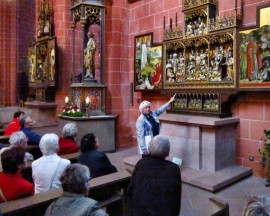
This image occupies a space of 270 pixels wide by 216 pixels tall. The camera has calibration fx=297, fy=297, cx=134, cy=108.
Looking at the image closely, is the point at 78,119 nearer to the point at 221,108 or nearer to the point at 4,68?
the point at 221,108

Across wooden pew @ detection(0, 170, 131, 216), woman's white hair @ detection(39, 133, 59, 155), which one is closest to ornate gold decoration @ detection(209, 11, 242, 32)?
wooden pew @ detection(0, 170, 131, 216)

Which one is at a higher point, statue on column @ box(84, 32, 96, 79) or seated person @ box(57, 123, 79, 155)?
statue on column @ box(84, 32, 96, 79)

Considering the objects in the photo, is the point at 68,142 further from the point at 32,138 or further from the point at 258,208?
the point at 258,208

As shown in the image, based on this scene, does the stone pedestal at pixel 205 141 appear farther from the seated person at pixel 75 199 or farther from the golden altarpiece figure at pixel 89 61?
the seated person at pixel 75 199

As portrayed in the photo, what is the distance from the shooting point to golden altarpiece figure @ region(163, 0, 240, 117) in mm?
5125

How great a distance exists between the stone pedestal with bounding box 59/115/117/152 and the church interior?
2 centimetres

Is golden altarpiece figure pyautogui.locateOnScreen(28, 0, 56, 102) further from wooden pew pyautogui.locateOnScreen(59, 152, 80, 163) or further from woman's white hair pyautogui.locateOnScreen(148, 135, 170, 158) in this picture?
woman's white hair pyautogui.locateOnScreen(148, 135, 170, 158)

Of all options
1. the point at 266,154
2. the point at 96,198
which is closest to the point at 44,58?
the point at 96,198

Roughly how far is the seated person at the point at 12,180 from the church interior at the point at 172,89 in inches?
3.2

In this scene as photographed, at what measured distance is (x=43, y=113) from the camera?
8.77m

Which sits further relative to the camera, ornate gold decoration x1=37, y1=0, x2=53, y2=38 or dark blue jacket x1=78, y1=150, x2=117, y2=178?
ornate gold decoration x1=37, y1=0, x2=53, y2=38

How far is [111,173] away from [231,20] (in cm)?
334

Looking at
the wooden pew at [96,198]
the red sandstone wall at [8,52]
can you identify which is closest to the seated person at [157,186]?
the wooden pew at [96,198]

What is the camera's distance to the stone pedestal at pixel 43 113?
28.5ft
